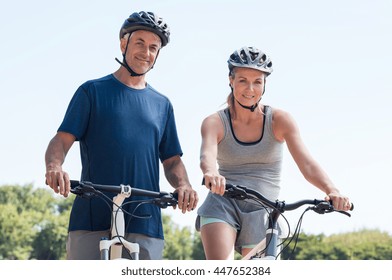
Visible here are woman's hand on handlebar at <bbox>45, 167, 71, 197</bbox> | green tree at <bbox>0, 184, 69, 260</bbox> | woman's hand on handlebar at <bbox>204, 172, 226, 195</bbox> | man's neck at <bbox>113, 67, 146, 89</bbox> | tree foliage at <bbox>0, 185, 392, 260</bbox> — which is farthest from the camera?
green tree at <bbox>0, 184, 69, 260</bbox>

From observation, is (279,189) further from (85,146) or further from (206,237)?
(85,146)

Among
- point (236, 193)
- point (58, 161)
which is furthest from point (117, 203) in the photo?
point (236, 193)

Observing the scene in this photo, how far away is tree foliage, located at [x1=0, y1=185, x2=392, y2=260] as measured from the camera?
53.4 m

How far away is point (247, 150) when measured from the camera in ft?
21.4

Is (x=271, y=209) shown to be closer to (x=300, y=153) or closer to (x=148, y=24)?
(x=300, y=153)

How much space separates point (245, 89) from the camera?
6535 mm

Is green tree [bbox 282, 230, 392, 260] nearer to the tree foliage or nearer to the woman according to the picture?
the tree foliage

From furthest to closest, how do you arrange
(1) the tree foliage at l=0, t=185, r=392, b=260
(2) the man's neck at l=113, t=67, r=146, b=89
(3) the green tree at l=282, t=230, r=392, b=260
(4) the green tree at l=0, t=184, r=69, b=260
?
1. (4) the green tree at l=0, t=184, r=69, b=260
2. (1) the tree foliage at l=0, t=185, r=392, b=260
3. (3) the green tree at l=282, t=230, r=392, b=260
4. (2) the man's neck at l=113, t=67, r=146, b=89

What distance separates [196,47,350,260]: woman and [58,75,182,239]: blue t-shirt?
1.40ft

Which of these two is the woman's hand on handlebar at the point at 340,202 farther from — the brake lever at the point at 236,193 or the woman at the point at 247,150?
the brake lever at the point at 236,193

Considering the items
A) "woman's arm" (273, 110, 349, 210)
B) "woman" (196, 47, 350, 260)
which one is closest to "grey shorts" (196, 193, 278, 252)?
"woman" (196, 47, 350, 260)

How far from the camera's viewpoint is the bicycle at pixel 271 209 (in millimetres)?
5785
